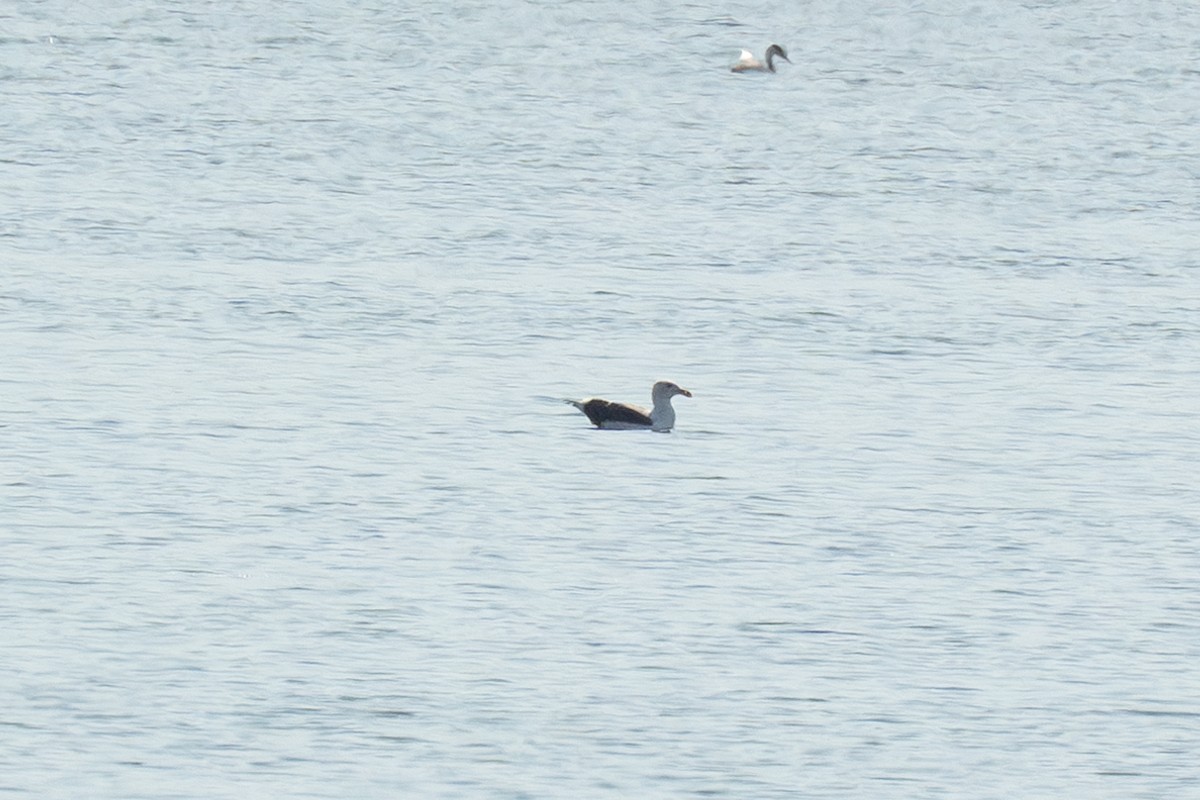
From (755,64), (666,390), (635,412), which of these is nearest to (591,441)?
(635,412)

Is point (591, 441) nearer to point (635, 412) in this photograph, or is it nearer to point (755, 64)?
point (635, 412)

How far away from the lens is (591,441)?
65.7 ft

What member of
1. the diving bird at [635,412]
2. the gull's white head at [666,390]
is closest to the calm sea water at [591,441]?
the diving bird at [635,412]

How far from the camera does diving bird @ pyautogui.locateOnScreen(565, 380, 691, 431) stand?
20234mm

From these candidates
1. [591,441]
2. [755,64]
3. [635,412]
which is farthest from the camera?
[755,64]

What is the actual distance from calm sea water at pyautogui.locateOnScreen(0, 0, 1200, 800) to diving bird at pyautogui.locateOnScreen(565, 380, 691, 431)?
0.42 ft

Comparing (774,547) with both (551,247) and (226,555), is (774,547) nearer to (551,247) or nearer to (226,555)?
(226,555)

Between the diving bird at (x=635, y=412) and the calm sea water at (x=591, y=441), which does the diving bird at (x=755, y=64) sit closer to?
the calm sea water at (x=591, y=441)

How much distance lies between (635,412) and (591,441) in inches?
19.7

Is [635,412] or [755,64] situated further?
[755,64]

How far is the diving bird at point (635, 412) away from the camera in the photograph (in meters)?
20.2

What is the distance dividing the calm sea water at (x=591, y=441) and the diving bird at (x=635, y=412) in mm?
128

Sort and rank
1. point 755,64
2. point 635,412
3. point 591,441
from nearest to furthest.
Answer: point 591,441
point 635,412
point 755,64

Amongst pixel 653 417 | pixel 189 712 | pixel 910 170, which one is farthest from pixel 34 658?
pixel 910 170
